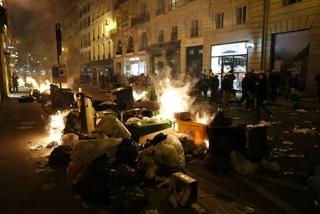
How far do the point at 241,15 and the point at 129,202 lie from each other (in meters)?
20.2

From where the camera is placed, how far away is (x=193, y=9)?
26609 millimetres

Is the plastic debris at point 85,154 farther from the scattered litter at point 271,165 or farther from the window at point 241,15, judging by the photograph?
the window at point 241,15

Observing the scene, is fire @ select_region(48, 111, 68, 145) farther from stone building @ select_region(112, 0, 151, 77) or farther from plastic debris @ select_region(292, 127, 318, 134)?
stone building @ select_region(112, 0, 151, 77)

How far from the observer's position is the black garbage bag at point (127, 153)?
5.48 metres

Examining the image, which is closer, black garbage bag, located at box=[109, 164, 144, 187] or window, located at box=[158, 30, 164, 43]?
black garbage bag, located at box=[109, 164, 144, 187]

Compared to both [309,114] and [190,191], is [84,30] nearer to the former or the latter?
[309,114]

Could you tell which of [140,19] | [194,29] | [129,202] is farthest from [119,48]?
[129,202]

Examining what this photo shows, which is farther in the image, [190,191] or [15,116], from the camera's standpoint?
[15,116]

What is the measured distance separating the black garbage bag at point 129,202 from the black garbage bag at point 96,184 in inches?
11.6

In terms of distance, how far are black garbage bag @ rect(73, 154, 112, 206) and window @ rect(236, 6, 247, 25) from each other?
1926 centimetres

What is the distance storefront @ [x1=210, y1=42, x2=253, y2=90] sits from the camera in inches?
853

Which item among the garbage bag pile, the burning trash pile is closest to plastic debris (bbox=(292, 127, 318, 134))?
the burning trash pile

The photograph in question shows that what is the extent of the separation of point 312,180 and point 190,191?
6.84ft

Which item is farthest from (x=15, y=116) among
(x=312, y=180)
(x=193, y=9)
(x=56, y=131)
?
(x=193, y=9)
